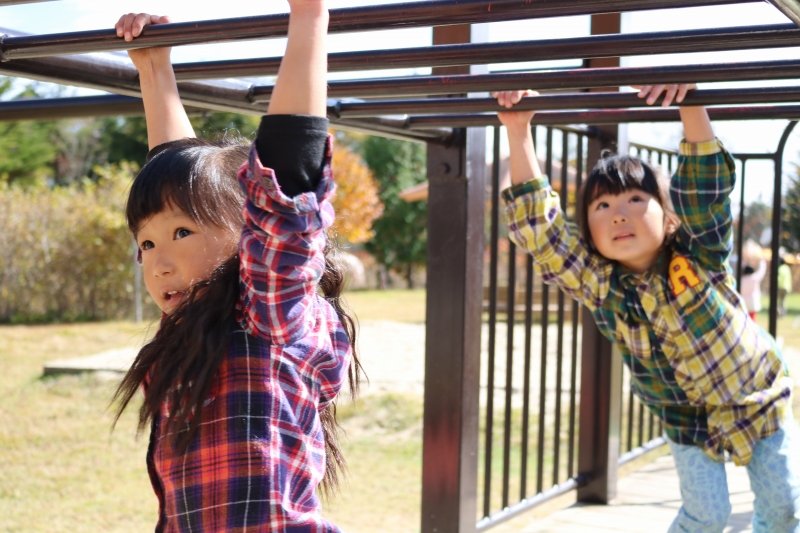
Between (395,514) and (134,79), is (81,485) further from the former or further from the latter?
(134,79)

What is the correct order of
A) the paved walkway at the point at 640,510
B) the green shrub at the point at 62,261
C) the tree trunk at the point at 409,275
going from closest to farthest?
the paved walkway at the point at 640,510, the green shrub at the point at 62,261, the tree trunk at the point at 409,275

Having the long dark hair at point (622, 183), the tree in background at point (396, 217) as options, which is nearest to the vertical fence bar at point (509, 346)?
the long dark hair at point (622, 183)

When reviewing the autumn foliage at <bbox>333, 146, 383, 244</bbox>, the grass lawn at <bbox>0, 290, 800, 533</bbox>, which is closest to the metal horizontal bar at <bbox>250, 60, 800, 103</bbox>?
the grass lawn at <bbox>0, 290, 800, 533</bbox>

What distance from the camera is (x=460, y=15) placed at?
1024mm

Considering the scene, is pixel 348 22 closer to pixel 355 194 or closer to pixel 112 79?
pixel 112 79

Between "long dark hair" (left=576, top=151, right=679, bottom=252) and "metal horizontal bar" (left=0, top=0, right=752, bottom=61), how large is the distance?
128cm

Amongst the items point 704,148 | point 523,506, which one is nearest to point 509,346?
point 523,506

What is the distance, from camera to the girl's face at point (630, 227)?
87.3 inches

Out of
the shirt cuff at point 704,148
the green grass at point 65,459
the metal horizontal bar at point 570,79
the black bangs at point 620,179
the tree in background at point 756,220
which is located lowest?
the green grass at point 65,459

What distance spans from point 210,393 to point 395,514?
3.02m

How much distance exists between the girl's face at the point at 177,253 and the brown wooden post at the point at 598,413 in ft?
7.23

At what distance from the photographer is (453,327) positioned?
224cm

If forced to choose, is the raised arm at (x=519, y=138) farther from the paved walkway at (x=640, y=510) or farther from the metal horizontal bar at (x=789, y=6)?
the paved walkway at (x=640, y=510)

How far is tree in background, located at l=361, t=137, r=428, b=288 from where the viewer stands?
21641 millimetres
